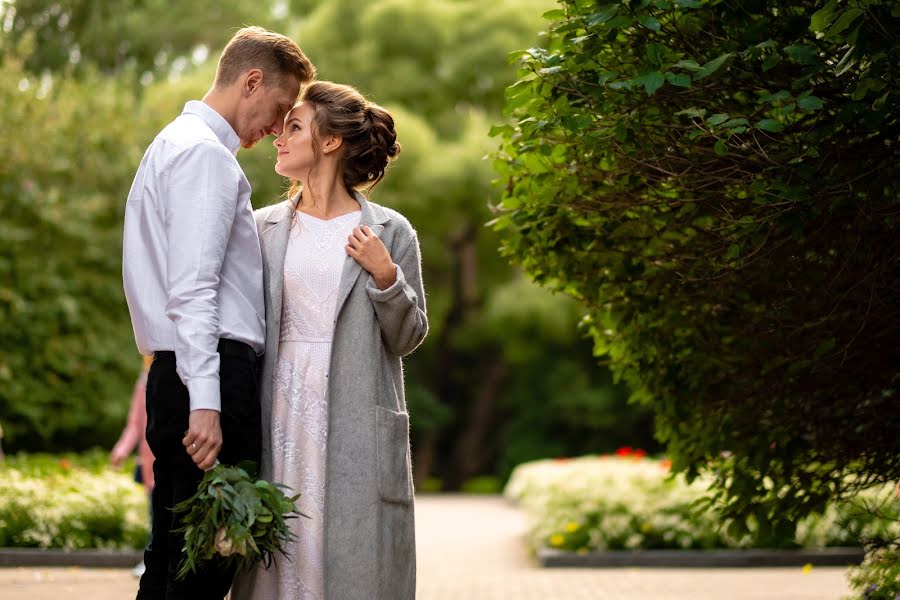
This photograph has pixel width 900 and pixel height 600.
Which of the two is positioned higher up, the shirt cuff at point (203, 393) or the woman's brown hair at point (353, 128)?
the woman's brown hair at point (353, 128)

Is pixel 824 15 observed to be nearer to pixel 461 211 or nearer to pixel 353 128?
pixel 353 128

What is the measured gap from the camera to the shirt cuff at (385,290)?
3598 millimetres

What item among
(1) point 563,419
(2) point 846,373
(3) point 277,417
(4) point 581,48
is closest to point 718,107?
(4) point 581,48

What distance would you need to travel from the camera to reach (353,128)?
3.76m

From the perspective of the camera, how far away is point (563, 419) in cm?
3384

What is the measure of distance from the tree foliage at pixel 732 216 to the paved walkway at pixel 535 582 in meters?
2.71

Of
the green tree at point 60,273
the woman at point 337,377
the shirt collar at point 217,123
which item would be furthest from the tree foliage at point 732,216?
the green tree at point 60,273

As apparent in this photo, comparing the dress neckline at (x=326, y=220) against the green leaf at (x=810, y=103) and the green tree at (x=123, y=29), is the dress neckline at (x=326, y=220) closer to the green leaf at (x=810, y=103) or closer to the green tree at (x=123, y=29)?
the green leaf at (x=810, y=103)

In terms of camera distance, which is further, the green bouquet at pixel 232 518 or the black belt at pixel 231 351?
the black belt at pixel 231 351

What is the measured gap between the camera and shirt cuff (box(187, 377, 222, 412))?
10.7 feet

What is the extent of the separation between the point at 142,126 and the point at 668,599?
53.9ft

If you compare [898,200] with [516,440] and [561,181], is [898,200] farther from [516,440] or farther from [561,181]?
[516,440]

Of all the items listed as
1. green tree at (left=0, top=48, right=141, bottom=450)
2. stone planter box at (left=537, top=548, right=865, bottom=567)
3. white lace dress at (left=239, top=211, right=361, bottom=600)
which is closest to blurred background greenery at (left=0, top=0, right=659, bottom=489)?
green tree at (left=0, top=48, right=141, bottom=450)

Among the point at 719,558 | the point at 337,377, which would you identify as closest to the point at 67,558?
the point at 719,558
